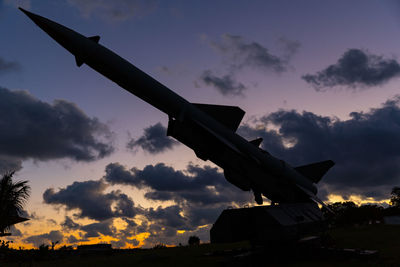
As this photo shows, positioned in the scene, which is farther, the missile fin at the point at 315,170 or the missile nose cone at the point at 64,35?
the missile fin at the point at 315,170

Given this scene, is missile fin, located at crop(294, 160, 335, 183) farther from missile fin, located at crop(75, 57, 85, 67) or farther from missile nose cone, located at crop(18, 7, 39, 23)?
missile nose cone, located at crop(18, 7, 39, 23)

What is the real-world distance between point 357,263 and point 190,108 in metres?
6.45

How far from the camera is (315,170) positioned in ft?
41.8

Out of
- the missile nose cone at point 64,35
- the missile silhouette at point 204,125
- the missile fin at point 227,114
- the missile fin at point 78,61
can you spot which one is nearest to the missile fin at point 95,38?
the missile silhouette at point 204,125

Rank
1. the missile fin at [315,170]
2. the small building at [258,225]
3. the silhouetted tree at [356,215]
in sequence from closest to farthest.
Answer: the small building at [258,225] → the missile fin at [315,170] → the silhouetted tree at [356,215]

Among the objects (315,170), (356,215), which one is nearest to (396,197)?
(356,215)

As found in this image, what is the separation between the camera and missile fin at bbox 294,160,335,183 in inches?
500

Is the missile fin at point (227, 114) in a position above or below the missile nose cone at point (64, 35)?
below

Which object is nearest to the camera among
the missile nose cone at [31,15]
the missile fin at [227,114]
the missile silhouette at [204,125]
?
the missile nose cone at [31,15]

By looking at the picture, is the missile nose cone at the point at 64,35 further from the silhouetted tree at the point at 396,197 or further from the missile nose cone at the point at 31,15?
the silhouetted tree at the point at 396,197

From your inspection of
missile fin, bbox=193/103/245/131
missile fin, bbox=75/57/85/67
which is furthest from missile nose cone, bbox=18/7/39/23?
missile fin, bbox=193/103/245/131

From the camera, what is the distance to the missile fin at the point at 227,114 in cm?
945

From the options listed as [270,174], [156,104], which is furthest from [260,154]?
[156,104]

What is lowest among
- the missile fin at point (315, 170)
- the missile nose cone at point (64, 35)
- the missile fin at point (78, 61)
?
the missile fin at point (315, 170)
